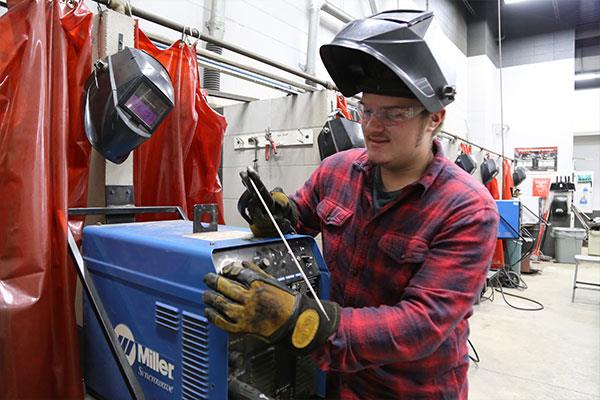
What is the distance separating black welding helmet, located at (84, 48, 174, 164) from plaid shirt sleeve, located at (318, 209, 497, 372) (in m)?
0.74

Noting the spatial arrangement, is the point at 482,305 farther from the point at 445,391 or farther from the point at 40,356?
the point at 40,356

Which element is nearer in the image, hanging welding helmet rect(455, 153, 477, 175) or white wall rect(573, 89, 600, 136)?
hanging welding helmet rect(455, 153, 477, 175)

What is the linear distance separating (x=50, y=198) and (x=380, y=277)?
0.83 m

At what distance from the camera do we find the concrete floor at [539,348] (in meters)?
2.32

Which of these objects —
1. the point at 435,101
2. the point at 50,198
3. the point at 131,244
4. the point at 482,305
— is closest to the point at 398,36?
the point at 435,101

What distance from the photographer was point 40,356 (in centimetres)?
94

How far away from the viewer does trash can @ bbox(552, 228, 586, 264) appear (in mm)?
6316

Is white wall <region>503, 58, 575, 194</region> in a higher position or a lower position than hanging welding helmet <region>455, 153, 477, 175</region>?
higher

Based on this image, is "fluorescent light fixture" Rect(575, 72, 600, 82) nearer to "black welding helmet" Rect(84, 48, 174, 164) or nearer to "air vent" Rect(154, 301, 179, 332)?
"black welding helmet" Rect(84, 48, 174, 164)

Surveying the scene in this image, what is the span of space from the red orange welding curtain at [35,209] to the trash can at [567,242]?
7.30 meters

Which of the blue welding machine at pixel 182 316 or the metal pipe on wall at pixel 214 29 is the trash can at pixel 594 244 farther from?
the blue welding machine at pixel 182 316

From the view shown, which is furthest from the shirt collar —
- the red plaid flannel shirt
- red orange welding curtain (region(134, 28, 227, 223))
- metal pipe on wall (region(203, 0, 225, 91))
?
metal pipe on wall (region(203, 0, 225, 91))

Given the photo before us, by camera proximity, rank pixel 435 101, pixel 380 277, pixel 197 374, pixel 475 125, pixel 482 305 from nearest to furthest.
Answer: pixel 197 374
pixel 435 101
pixel 380 277
pixel 482 305
pixel 475 125

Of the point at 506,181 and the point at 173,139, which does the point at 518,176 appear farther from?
the point at 173,139
